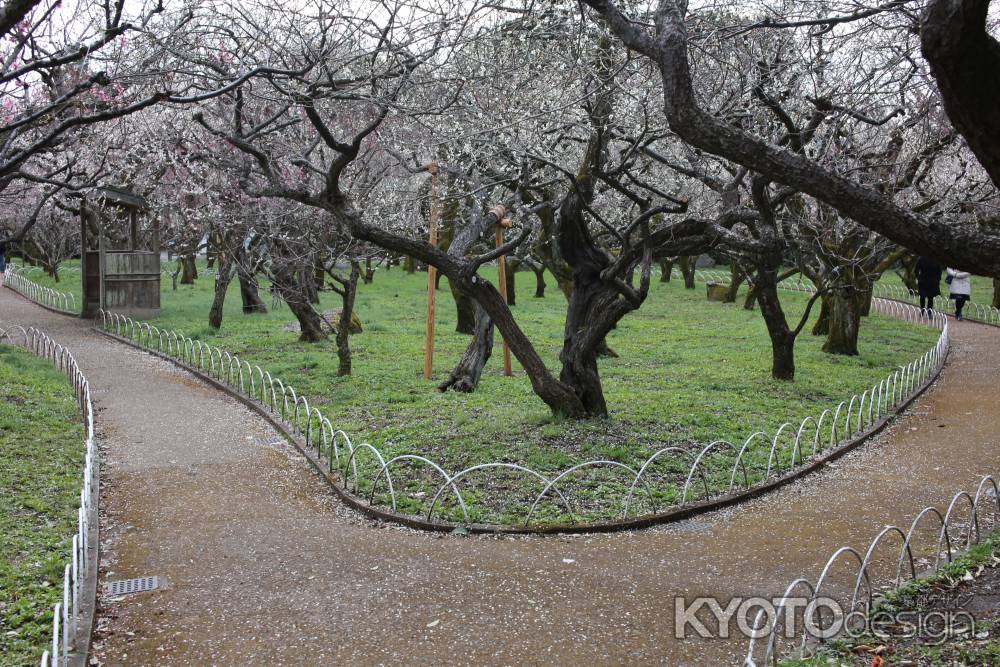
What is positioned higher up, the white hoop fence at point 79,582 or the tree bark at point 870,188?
the tree bark at point 870,188

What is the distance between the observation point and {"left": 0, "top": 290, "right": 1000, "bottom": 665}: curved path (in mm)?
5211

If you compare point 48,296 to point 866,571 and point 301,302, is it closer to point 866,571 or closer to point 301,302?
point 301,302

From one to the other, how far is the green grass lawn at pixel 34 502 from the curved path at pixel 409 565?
13.5 inches

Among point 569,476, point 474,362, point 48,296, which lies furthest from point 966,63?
point 48,296

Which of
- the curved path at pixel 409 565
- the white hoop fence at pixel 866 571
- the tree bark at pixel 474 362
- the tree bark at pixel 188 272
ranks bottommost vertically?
the curved path at pixel 409 565

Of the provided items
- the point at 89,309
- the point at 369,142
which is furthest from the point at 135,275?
the point at 369,142

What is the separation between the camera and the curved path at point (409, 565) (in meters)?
5.21

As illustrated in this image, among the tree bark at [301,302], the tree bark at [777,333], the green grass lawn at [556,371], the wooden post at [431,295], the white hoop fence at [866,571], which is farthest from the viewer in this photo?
the tree bark at [301,302]

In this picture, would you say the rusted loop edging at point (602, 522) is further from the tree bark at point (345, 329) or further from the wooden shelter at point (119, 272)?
the wooden shelter at point (119, 272)

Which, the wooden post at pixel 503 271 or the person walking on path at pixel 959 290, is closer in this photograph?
the wooden post at pixel 503 271

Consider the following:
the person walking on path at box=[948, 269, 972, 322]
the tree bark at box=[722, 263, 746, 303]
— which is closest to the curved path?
the person walking on path at box=[948, 269, 972, 322]

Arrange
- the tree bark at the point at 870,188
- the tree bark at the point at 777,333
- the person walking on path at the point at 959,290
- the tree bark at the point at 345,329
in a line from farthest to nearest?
1. the person walking on path at the point at 959,290
2. the tree bark at the point at 777,333
3. the tree bark at the point at 345,329
4. the tree bark at the point at 870,188

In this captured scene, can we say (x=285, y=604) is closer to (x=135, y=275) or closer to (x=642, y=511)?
(x=642, y=511)

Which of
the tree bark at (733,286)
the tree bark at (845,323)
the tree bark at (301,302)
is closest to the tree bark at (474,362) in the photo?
the tree bark at (301,302)
